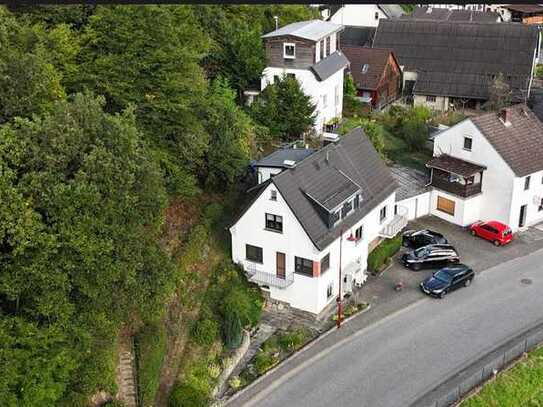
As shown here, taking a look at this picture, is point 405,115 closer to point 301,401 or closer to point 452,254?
point 452,254

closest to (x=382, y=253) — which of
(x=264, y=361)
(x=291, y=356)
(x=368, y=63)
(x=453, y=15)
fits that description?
(x=291, y=356)

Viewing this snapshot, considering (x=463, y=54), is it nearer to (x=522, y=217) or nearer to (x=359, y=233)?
(x=522, y=217)

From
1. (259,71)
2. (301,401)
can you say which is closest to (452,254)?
(301,401)

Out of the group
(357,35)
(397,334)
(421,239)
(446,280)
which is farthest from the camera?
(357,35)

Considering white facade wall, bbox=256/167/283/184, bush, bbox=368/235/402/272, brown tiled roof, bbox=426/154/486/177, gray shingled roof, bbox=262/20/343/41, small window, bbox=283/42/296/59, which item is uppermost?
gray shingled roof, bbox=262/20/343/41

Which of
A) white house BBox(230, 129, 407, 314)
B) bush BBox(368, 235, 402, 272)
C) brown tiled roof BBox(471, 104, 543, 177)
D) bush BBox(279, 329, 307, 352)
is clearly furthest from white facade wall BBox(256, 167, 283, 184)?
brown tiled roof BBox(471, 104, 543, 177)

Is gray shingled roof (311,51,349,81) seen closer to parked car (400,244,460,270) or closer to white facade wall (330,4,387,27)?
parked car (400,244,460,270)
